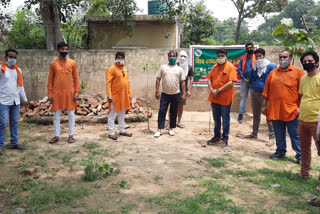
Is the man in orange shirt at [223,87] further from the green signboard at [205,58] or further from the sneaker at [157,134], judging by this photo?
the green signboard at [205,58]

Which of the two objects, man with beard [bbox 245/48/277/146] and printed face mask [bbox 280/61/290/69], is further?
man with beard [bbox 245/48/277/146]

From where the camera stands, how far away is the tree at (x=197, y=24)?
18.7 m

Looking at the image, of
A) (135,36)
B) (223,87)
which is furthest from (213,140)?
(135,36)

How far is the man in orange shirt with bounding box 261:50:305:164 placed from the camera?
15.3ft

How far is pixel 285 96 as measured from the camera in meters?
4.74

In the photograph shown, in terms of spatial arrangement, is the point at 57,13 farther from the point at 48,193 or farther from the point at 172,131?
the point at 48,193

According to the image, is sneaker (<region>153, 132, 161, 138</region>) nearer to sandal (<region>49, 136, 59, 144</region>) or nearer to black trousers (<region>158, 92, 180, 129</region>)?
black trousers (<region>158, 92, 180, 129</region>)

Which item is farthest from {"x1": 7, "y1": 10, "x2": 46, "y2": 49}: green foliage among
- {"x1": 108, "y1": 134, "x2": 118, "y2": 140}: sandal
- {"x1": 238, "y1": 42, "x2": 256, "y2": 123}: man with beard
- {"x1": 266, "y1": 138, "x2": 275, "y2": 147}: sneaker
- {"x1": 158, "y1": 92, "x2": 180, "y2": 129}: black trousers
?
{"x1": 266, "y1": 138, "x2": 275, "y2": 147}: sneaker

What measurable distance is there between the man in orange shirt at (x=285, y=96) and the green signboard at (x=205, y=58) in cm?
374

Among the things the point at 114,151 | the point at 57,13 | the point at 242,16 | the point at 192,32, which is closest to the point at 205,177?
the point at 114,151

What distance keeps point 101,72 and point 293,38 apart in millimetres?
5404

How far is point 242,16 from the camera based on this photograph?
2241cm

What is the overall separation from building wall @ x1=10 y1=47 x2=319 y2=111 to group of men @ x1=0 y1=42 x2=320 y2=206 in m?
1.81

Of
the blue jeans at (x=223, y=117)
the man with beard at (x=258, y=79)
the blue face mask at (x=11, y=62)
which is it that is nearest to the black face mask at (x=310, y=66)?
the blue jeans at (x=223, y=117)
